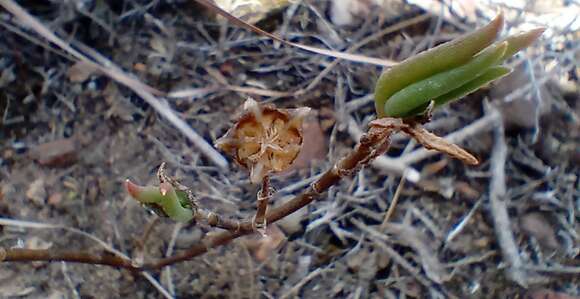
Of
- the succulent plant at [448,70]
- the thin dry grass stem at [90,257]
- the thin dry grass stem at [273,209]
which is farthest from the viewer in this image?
the thin dry grass stem at [90,257]

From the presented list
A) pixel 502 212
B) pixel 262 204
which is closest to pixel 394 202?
pixel 502 212

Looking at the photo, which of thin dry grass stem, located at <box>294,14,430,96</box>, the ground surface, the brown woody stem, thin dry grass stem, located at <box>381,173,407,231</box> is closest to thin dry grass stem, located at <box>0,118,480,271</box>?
the brown woody stem

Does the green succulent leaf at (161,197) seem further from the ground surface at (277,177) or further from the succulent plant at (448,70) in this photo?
the ground surface at (277,177)

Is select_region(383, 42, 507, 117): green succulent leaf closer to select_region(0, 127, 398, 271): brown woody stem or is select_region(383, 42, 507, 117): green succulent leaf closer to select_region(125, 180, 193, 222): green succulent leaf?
select_region(0, 127, 398, 271): brown woody stem

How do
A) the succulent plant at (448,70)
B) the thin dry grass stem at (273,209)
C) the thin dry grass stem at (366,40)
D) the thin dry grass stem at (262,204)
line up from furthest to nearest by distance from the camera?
the thin dry grass stem at (366,40) → the thin dry grass stem at (262,204) → the thin dry grass stem at (273,209) → the succulent plant at (448,70)

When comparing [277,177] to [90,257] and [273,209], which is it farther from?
[90,257]

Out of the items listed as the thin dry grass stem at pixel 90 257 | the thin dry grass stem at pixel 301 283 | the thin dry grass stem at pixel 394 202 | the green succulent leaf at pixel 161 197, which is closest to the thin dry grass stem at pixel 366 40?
the thin dry grass stem at pixel 394 202
